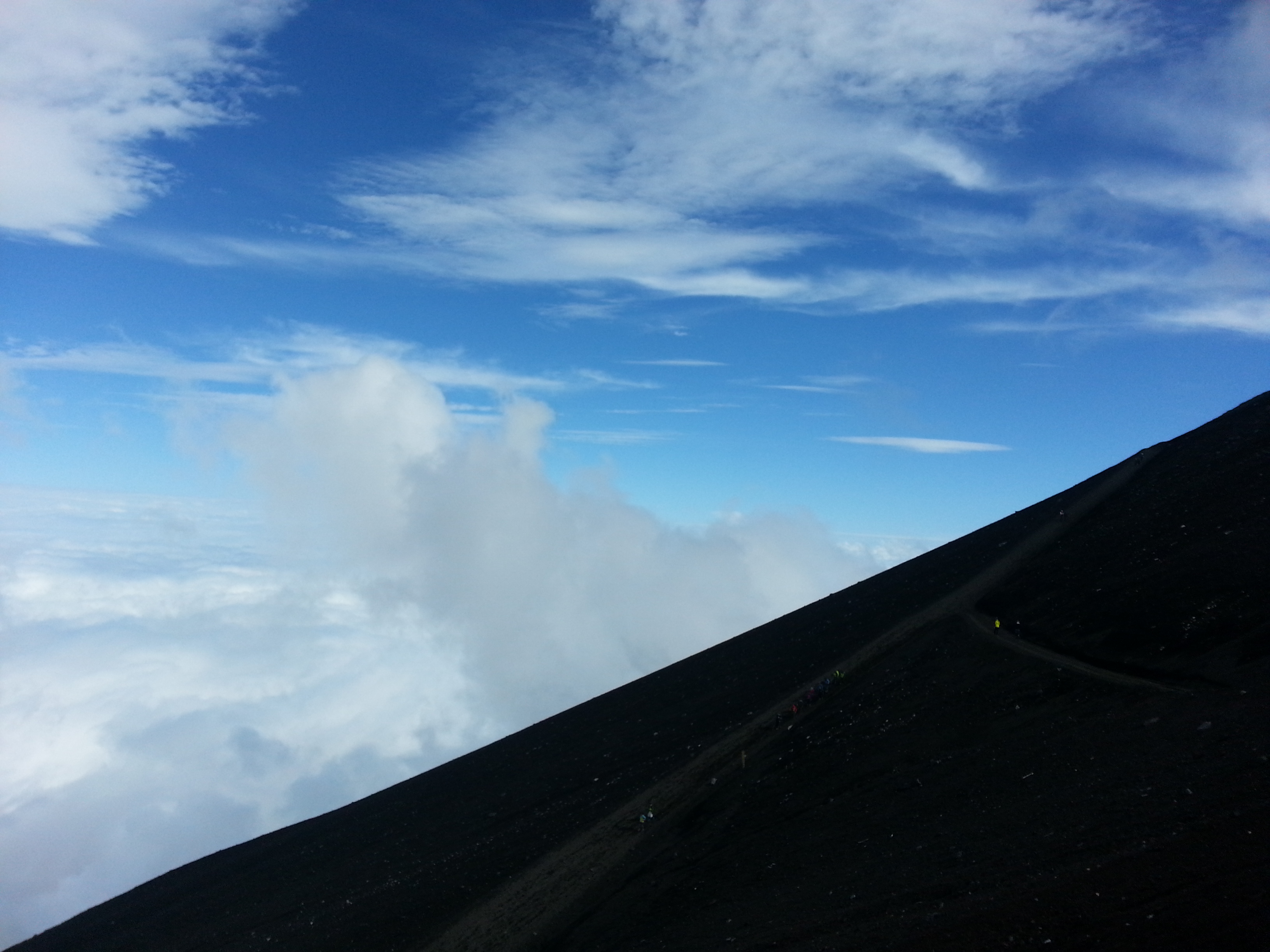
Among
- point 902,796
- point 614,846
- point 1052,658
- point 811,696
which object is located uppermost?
point 811,696

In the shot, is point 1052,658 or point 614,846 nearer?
point 614,846

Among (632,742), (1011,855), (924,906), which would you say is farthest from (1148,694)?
(632,742)

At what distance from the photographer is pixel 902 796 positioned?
23.6 meters

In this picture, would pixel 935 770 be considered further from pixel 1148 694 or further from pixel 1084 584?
pixel 1084 584

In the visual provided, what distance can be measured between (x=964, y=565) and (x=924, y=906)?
3541cm

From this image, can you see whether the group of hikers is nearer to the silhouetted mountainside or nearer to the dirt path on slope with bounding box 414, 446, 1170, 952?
the silhouetted mountainside

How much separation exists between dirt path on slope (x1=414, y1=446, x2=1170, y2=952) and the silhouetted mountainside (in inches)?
5.6

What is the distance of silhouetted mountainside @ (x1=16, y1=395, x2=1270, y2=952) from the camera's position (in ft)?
52.3

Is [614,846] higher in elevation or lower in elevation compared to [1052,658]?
higher

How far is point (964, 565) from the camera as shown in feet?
160

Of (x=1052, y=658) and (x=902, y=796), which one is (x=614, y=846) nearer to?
(x=902, y=796)

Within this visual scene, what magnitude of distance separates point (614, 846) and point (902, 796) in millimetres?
10709

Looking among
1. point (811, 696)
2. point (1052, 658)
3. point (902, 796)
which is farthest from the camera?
point (811, 696)

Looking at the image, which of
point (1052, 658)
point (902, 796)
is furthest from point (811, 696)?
point (902, 796)
